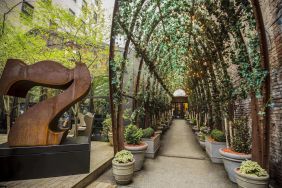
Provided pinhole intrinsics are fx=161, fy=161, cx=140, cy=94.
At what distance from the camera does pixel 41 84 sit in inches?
144

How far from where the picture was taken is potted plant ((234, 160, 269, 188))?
269 cm

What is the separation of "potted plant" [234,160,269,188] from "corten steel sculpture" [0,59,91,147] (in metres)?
3.55

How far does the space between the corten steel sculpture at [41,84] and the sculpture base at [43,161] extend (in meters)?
0.17

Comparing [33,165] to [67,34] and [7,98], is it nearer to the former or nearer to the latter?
[7,98]

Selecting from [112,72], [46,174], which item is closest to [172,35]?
[112,72]

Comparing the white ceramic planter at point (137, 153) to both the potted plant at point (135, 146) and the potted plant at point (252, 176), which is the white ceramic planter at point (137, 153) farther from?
the potted plant at point (252, 176)

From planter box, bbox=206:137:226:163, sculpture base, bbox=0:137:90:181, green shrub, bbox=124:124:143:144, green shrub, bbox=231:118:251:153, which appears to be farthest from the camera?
planter box, bbox=206:137:226:163

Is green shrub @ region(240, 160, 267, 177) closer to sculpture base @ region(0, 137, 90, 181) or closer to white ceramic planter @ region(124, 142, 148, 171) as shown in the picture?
white ceramic planter @ region(124, 142, 148, 171)

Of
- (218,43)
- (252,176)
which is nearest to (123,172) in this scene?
(252,176)

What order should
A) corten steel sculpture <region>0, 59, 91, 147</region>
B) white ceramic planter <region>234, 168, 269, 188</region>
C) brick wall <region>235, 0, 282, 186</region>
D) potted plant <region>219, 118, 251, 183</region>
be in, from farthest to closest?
potted plant <region>219, 118, 251, 183</region> < corten steel sculpture <region>0, 59, 91, 147</region> < brick wall <region>235, 0, 282, 186</region> < white ceramic planter <region>234, 168, 269, 188</region>

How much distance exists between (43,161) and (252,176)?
13.3ft

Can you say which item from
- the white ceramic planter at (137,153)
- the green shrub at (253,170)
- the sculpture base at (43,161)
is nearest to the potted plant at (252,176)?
the green shrub at (253,170)

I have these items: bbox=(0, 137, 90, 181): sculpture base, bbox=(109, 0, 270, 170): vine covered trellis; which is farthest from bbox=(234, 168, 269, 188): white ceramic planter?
bbox=(0, 137, 90, 181): sculpture base

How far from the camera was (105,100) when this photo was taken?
8742mm
